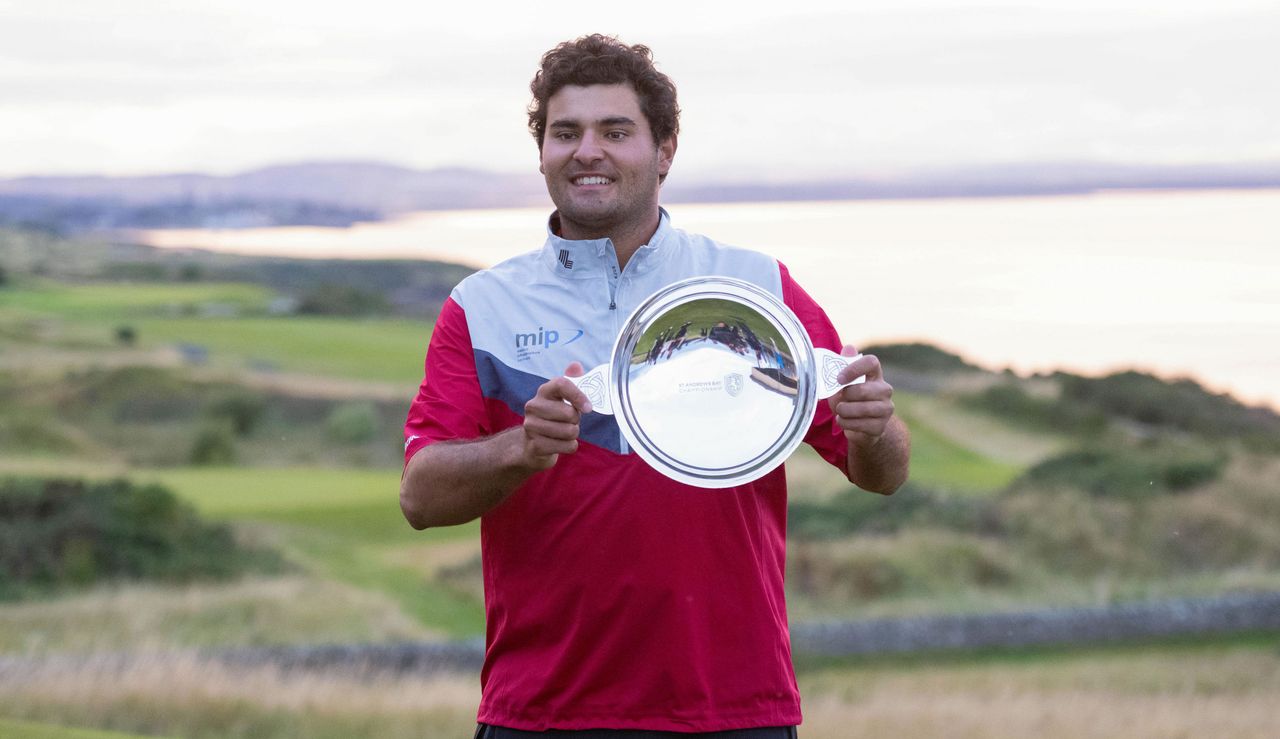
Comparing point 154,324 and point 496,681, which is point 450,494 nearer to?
point 496,681

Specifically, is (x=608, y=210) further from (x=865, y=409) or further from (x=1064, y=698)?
(x=1064, y=698)

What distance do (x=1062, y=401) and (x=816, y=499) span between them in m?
14.2

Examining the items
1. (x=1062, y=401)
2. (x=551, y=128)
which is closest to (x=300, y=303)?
(x=1062, y=401)

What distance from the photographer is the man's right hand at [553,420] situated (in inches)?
112

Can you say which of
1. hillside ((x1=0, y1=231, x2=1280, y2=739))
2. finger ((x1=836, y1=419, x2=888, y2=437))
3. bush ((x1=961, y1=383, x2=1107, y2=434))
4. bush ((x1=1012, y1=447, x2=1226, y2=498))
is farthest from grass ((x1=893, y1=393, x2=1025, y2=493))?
finger ((x1=836, y1=419, x2=888, y2=437))

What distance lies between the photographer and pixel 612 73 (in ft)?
11.0

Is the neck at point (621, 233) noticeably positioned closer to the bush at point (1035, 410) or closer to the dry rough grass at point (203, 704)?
the dry rough grass at point (203, 704)

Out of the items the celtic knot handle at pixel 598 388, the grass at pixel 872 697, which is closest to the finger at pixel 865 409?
the celtic knot handle at pixel 598 388

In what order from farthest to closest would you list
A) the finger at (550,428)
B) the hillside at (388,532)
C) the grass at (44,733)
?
the hillside at (388,532) < the grass at (44,733) < the finger at (550,428)

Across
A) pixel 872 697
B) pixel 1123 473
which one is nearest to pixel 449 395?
pixel 872 697

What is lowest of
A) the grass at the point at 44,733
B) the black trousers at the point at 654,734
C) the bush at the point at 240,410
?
the bush at the point at 240,410

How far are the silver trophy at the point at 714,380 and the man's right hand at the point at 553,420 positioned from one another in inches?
5.0

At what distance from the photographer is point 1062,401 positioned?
4072cm

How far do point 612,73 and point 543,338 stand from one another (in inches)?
23.1
